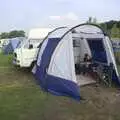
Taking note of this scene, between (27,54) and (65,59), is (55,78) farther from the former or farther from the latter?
(27,54)

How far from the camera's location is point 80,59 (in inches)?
535

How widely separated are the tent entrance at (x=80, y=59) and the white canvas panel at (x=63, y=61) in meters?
1.65

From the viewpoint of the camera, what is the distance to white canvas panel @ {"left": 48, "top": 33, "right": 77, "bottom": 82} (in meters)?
9.55

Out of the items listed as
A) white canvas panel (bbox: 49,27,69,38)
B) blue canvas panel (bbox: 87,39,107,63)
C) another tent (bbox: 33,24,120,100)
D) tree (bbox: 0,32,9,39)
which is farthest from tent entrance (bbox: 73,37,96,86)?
tree (bbox: 0,32,9,39)

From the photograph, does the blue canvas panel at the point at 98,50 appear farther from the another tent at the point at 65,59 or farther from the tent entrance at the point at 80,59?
the tent entrance at the point at 80,59

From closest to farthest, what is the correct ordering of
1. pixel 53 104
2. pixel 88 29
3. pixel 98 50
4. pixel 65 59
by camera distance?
pixel 53 104 < pixel 65 59 < pixel 88 29 < pixel 98 50

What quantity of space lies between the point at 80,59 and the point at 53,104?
553 cm

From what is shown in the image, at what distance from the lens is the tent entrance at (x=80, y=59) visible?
453 inches

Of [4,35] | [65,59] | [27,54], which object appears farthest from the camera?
[4,35]

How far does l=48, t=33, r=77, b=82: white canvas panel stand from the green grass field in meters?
0.80

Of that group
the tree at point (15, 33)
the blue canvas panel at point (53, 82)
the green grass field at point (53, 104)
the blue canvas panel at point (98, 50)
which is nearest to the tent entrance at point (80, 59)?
the blue canvas panel at point (98, 50)

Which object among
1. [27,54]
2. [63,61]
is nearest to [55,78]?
[63,61]

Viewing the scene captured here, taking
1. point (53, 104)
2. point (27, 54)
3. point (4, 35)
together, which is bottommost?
point (53, 104)

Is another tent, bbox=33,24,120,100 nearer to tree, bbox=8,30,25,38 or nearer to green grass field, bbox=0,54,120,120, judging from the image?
green grass field, bbox=0,54,120,120
